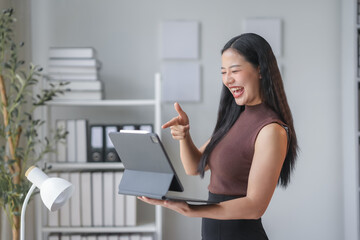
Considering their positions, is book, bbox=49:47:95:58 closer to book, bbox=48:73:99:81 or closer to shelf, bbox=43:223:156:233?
book, bbox=48:73:99:81

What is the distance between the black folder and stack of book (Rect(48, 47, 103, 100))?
4.52 ft

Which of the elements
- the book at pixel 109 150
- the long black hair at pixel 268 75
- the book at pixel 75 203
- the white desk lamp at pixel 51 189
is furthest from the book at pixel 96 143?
the long black hair at pixel 268 75

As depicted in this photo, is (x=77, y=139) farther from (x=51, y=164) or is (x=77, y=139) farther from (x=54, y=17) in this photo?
(x=54, y=17)

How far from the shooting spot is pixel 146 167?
4.24ft

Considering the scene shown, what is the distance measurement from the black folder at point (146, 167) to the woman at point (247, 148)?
50 millimetres

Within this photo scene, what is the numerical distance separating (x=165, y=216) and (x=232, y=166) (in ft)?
5.48

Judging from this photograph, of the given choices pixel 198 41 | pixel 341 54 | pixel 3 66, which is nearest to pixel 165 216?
pixel 198 41

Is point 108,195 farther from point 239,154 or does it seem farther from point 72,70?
point 239,154

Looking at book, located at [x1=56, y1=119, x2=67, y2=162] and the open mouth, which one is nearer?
the open mouth

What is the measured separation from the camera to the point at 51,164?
Result: 2668mm

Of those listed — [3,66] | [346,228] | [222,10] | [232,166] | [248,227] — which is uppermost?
[222,10]

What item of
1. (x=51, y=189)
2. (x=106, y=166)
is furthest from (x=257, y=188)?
(x=106, y=166)

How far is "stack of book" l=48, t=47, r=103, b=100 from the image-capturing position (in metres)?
2.61

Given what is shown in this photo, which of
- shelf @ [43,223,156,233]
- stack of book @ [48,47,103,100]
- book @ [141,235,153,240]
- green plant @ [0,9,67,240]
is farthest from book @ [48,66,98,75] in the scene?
book @ [141,235,153,240]
